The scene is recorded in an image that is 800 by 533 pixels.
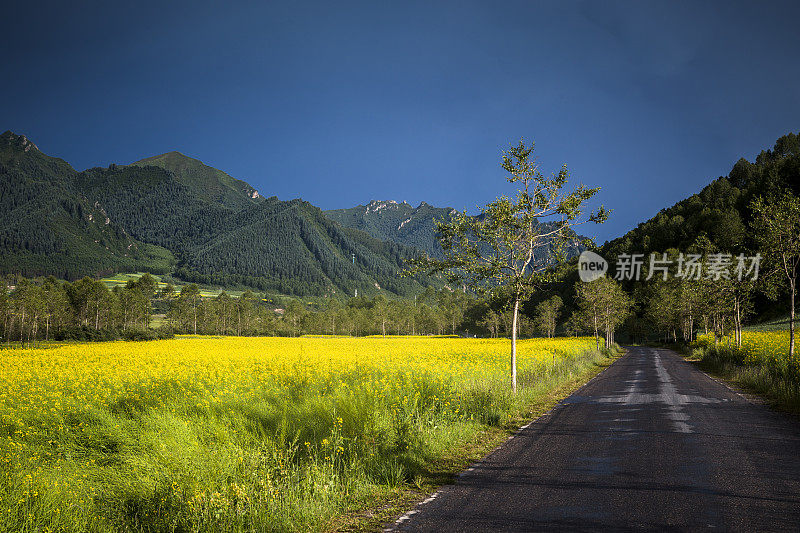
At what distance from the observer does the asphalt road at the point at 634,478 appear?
195 inches

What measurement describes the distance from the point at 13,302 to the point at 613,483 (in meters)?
105

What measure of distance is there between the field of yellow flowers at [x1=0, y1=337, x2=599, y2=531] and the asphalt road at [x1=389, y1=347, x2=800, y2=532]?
1.19 meters

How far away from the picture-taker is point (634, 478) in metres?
6.40

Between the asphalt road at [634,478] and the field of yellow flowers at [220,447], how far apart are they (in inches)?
46.7

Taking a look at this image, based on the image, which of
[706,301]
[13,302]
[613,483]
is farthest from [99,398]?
[13,302]

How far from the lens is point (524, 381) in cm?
1683

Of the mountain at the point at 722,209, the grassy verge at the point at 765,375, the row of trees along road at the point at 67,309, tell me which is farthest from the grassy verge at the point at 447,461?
the mountain at the point at 722,209

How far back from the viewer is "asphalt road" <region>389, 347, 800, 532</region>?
495 centimetres

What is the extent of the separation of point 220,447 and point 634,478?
6276mm

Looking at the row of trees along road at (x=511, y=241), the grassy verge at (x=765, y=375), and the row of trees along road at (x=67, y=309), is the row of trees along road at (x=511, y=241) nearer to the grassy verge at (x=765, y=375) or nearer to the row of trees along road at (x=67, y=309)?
the grassy verge at (x=765, y=375)

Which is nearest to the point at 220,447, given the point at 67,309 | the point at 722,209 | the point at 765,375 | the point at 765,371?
the point at 765,375

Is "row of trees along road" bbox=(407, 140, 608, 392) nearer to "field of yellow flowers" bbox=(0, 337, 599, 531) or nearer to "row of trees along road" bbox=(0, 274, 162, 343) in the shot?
"field of yellow flowers" bbox=(0, 337, 599, 531)

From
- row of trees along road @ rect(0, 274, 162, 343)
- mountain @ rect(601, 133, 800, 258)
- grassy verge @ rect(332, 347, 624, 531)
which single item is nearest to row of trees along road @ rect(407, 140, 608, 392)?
grassy verge @ rect(332, 347, 624, 531)

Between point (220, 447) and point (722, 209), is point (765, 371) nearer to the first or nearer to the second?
point (220, 447)
